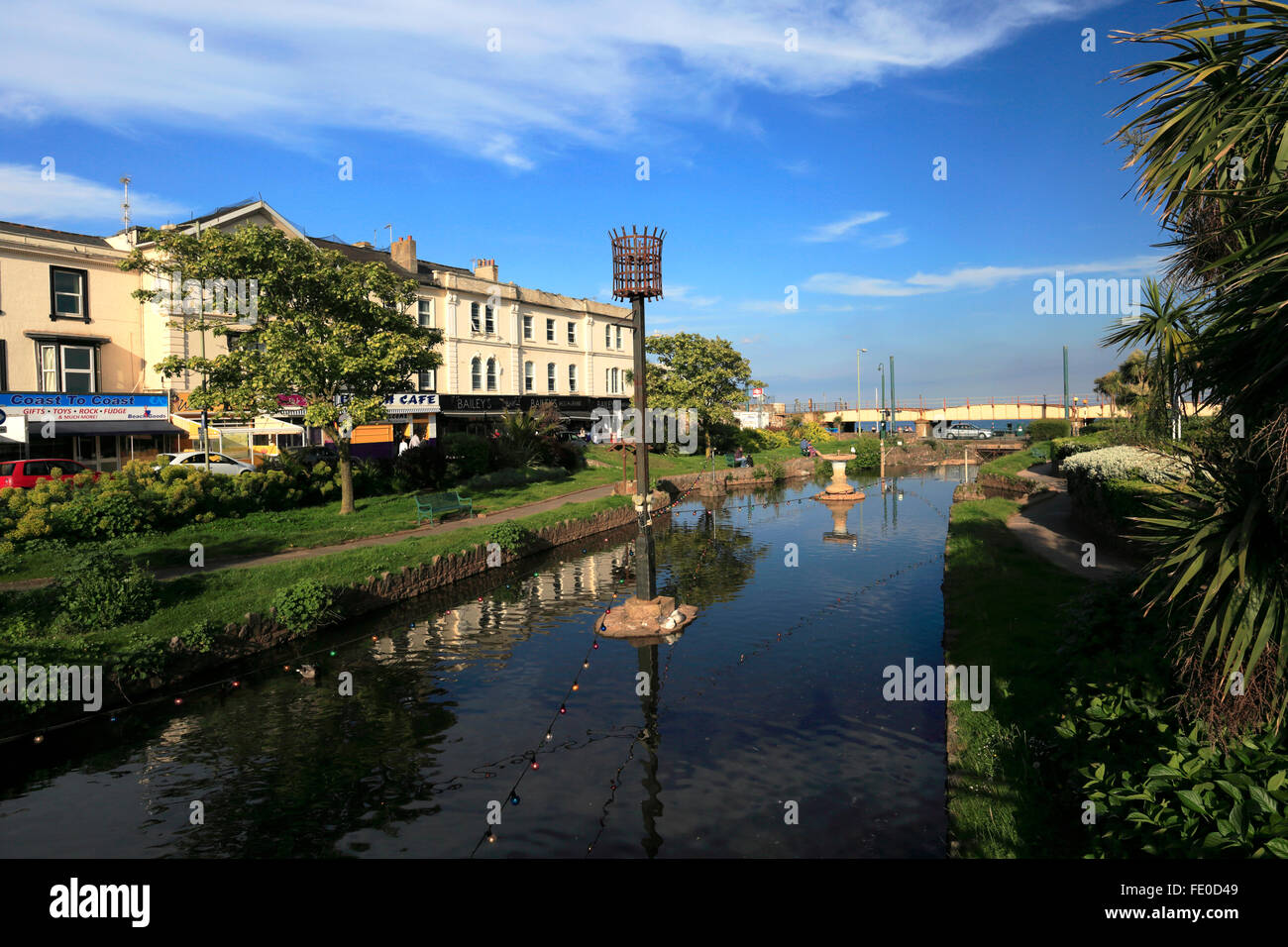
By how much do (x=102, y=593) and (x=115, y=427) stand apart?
71.3ft

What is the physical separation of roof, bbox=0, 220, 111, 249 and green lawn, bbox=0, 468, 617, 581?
1747 centimetres

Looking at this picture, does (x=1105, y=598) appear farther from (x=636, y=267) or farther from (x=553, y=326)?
(x=553, y=326)

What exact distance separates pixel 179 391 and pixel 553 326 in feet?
82.9

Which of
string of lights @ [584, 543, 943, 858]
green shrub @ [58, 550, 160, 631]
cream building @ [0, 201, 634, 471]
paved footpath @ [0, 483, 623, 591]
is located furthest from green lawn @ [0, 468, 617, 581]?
string of lights @ [584, 543, 943, 858]

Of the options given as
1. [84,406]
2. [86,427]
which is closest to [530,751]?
[86,427]

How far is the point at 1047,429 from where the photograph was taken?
59750 mm

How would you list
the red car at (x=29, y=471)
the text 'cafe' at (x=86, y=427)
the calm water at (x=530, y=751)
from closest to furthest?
the calm water at (x=530, y=751)
the red car at (x=29, y=471)
the text 'cafe' at (x=86, y=427)

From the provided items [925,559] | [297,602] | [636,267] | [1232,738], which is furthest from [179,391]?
[1232,738]

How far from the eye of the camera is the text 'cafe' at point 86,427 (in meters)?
28.7

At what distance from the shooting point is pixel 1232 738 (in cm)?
568

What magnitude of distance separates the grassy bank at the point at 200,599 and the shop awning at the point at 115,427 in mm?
17647

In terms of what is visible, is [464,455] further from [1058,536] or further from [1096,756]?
[1096,756]

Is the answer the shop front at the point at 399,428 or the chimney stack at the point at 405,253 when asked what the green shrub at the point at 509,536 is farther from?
the chimney stack at the point at 405,253
